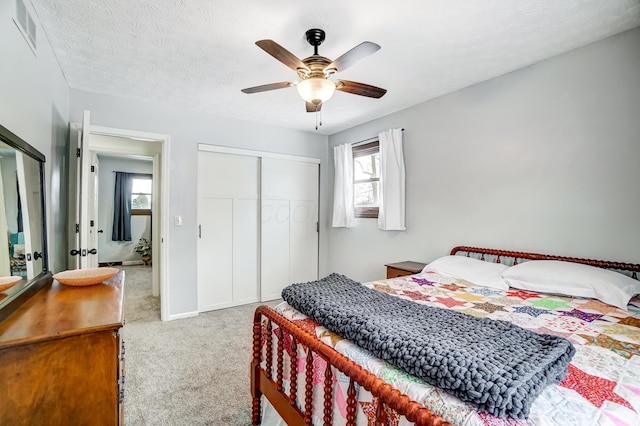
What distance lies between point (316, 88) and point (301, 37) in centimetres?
44

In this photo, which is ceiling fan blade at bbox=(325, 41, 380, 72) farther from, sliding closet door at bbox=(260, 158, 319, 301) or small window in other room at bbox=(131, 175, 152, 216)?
small window in other room at bbox=(131, 175, 152, 216)

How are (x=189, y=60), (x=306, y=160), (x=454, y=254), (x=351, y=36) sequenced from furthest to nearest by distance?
(x=306, y=160), (x=454, y=254), (x=189, y=60), (x=351, y=36)

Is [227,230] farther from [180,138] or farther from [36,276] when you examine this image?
[36,276]

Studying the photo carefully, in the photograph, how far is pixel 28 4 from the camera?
5.46 ft

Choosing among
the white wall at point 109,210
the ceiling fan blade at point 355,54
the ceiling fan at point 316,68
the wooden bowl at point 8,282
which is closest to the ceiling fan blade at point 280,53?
the ceiling fan at point 316,68

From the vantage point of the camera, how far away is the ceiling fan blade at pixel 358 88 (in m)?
2.02

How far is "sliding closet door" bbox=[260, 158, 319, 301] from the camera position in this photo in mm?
4129

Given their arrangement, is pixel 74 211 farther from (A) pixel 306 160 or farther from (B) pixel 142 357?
(A) pixel 306 160

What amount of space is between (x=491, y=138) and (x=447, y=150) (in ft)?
1.40

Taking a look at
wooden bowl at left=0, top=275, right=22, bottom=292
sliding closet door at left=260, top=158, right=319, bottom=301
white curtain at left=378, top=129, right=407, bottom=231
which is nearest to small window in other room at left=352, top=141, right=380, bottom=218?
white curtain at left=378, top=129, right=407, bottom=231

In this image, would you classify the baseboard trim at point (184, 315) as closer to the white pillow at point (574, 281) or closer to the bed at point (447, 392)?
the bed at point (447, 392)

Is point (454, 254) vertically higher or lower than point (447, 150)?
lower

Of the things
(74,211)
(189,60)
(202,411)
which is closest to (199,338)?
(202,411)

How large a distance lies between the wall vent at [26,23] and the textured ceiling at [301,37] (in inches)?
5.1
